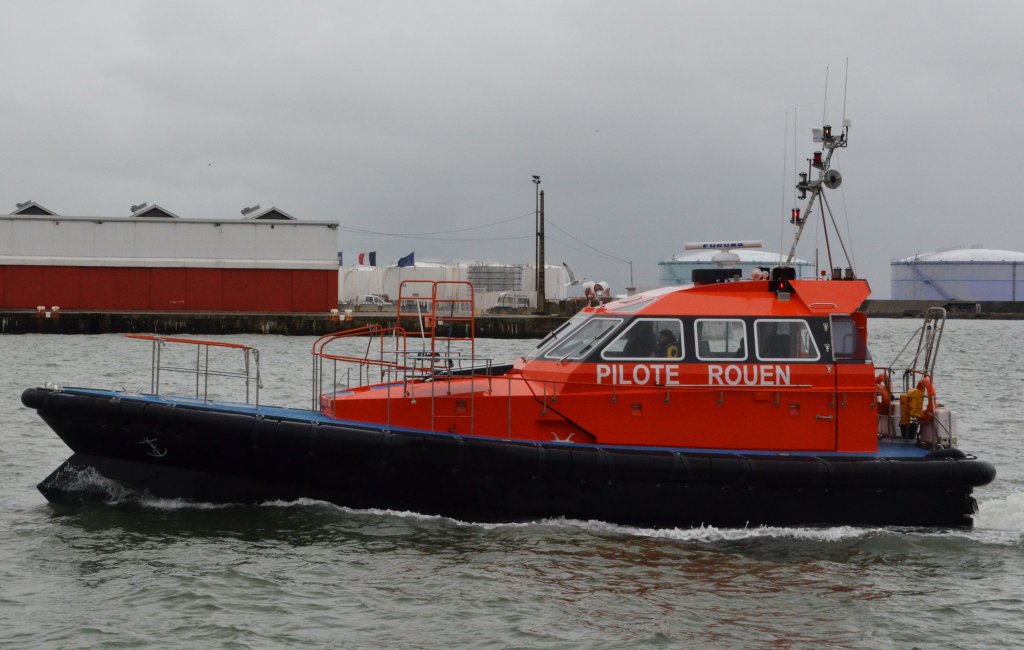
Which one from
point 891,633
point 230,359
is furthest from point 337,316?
point 891,633

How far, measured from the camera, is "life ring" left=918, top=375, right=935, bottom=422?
1063 cm

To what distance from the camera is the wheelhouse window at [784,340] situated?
1002 cm

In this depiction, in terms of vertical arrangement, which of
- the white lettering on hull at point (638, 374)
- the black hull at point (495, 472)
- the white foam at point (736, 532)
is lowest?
the white foam at point (736, 532)

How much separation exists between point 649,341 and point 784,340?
4.00 feet

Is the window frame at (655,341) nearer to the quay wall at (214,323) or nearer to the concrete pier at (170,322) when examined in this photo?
the quay wall at (214,323)

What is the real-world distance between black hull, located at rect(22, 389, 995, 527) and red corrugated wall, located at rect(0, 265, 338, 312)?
36291 mm

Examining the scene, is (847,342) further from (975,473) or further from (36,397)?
(36,397)

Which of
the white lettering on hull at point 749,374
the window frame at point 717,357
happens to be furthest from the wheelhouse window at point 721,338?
the white lettering on hull at point 749,374

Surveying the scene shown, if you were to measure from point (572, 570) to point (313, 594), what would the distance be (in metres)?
2.05

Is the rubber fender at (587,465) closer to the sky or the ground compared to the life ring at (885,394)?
closer to the ground

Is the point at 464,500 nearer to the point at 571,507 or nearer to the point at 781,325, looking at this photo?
the point at 571,507

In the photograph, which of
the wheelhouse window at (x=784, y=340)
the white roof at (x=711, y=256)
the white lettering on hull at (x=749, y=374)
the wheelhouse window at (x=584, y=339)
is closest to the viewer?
the white lettering on hull at (x=749, y=374)

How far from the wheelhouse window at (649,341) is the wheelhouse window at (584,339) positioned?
0.14m

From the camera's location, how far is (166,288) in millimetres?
45000
